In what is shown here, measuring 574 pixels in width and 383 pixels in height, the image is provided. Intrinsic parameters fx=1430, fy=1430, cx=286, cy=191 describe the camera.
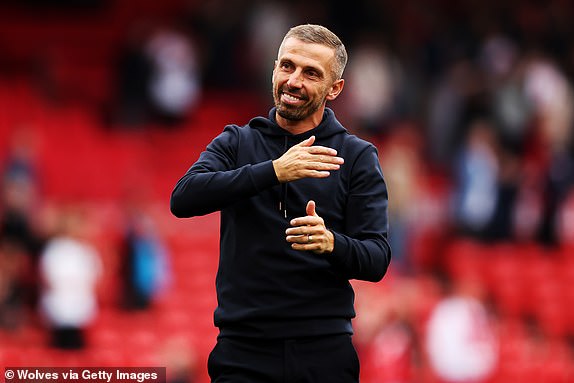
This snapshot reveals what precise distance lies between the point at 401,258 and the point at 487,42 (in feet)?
14.0

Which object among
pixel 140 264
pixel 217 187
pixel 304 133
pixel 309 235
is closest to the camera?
pixel 309 235

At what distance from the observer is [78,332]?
10.9m

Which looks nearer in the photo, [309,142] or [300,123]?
[309,142]

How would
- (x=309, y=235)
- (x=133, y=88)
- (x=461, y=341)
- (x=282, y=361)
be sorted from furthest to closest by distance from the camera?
1. (x=133, y=88)
2. (x=461, y=341)
3. (x=282, y=361)
4. (x=309, y=235)

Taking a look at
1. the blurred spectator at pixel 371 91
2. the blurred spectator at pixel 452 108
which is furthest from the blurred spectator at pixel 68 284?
the blurred spectator at pixel 452 108

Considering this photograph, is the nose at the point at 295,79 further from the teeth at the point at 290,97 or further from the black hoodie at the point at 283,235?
the black hoodie at the point at 283,235

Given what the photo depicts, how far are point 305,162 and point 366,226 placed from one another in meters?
0.37

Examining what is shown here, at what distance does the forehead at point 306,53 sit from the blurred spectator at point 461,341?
7.12 metres

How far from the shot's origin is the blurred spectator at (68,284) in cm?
1091

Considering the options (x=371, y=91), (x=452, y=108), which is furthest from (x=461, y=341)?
(x=371, y=91)

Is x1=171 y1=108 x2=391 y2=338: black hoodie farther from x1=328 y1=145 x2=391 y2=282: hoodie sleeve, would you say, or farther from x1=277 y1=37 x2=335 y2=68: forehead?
x1=277 y1=37 x2=335 y2=68: forehead

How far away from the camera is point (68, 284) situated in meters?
11.1

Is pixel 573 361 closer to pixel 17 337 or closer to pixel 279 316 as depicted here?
pixel 17 337

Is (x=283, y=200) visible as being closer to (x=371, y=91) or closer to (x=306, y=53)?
(x=306, y=53)
